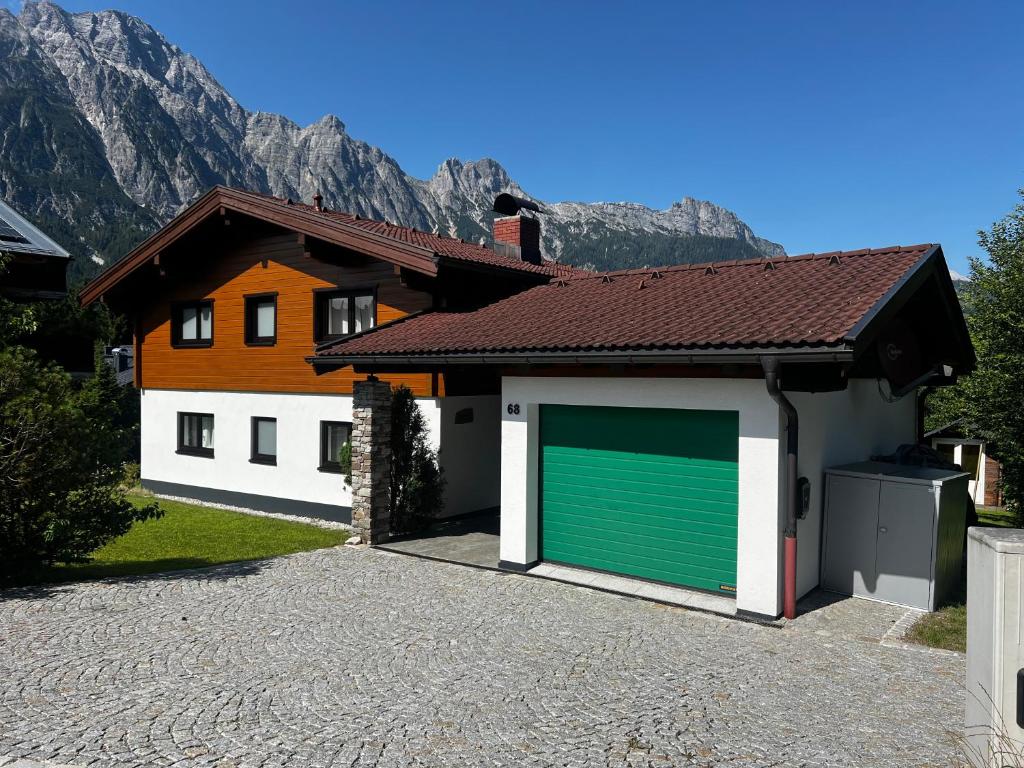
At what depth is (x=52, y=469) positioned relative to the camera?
346 inches

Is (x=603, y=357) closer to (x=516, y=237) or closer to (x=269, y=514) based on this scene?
(x=269, y=514)

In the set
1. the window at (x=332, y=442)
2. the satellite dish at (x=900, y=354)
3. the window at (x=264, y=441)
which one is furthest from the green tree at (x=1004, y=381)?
the window at (x=264, y=441)

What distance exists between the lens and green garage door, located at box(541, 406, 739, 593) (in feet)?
28.5

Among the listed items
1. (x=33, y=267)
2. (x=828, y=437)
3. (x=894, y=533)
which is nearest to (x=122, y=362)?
(x=33, y=267)

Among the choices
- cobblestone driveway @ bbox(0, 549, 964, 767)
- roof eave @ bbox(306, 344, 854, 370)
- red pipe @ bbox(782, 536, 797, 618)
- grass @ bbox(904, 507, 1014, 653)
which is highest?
roof eave @ bbox(306, 344, 854, 370)

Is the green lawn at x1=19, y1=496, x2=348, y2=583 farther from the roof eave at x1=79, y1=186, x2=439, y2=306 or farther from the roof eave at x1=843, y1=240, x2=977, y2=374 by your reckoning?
the roof eave at x1=843, y1=240, x2=977, y2=374

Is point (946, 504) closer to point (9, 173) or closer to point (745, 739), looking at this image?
point (745, 739)

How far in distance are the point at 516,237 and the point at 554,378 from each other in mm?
10733

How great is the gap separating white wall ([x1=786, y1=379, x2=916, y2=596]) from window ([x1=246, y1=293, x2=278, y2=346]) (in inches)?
467

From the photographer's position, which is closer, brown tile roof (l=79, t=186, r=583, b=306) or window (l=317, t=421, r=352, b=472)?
brown tile roof (l=79, t=186, r=583, b=306)

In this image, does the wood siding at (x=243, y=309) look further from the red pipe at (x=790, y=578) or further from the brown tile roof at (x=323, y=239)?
the red pipe at (x=790, y=578)

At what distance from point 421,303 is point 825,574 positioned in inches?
339

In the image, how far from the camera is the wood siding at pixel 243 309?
14.5m

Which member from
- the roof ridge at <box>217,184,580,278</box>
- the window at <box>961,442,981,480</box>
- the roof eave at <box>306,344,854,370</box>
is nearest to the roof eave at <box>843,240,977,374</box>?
the roof eave at <box>306,344,854,370</box>
